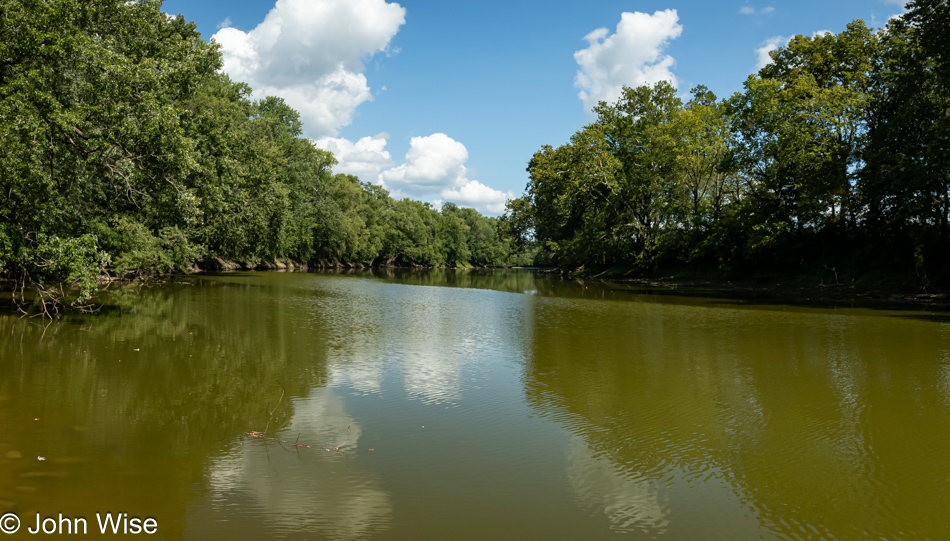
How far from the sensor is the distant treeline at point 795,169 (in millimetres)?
24062

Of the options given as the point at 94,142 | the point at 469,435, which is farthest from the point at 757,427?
the point at 94,142

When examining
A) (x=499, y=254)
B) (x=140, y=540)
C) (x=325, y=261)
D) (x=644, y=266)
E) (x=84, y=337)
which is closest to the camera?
(x=140, y=540)

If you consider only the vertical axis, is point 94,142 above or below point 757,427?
above

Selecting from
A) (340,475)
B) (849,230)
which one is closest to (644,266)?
(849,230)

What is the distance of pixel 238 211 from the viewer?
3238cm

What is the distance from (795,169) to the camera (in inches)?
1266

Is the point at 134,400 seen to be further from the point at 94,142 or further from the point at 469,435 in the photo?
the point at 94,142

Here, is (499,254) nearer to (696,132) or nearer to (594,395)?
(696,132)

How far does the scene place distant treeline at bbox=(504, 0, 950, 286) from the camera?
2406 cm

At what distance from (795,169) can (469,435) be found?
32786 mm

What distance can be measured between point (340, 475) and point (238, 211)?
1205 inches

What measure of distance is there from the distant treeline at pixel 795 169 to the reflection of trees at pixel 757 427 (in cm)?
1508

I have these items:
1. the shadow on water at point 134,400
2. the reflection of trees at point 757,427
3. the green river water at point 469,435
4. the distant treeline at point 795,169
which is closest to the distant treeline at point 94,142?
the shadow on water at point 134,400

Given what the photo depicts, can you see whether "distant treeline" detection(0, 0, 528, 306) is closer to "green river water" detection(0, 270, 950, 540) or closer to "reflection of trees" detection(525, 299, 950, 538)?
"green river water" detection(0, 270, 950, 540)
